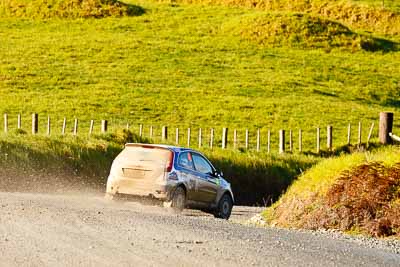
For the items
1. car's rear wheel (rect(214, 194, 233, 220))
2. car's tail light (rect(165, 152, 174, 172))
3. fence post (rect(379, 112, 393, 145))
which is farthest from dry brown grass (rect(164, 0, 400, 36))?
car's tail light (rect(165, 152, 174, 172))

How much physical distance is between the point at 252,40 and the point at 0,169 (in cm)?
3728

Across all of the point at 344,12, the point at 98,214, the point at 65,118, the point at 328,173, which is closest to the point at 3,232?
the point at 98,214

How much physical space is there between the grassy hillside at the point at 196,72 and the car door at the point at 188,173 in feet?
61.8

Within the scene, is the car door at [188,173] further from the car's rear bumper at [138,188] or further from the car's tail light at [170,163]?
the car's rear bumper at [138,188]

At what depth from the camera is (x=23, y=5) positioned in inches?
2852

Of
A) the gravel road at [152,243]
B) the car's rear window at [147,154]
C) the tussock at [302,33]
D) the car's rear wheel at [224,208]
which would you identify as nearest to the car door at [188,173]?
the car's rear window at [147,154]

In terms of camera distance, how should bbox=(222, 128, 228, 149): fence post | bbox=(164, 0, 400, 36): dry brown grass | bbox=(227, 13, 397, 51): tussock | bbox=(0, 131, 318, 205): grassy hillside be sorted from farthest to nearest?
1. bbox=(164, 0, 400, 36): dry brown grass
2. bbox=(227, 13, 397, 51): tussock
3. bbox=(222, 128, 228, 149): fence post
4. bbox=(0, 131, 318, 205): grassy hillside

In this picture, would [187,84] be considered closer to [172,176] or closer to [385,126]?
[385,126]

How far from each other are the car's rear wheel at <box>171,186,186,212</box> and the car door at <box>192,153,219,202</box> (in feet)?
2.09

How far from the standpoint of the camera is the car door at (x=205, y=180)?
1009 inches

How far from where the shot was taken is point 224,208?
26.9 meters

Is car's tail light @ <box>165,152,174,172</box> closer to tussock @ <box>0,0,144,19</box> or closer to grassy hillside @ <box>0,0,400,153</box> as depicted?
grassy hillside @ <box>0,0,400,153</box>

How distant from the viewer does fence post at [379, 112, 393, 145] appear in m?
38.8

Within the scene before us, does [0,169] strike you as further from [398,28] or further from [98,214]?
[398,28]
